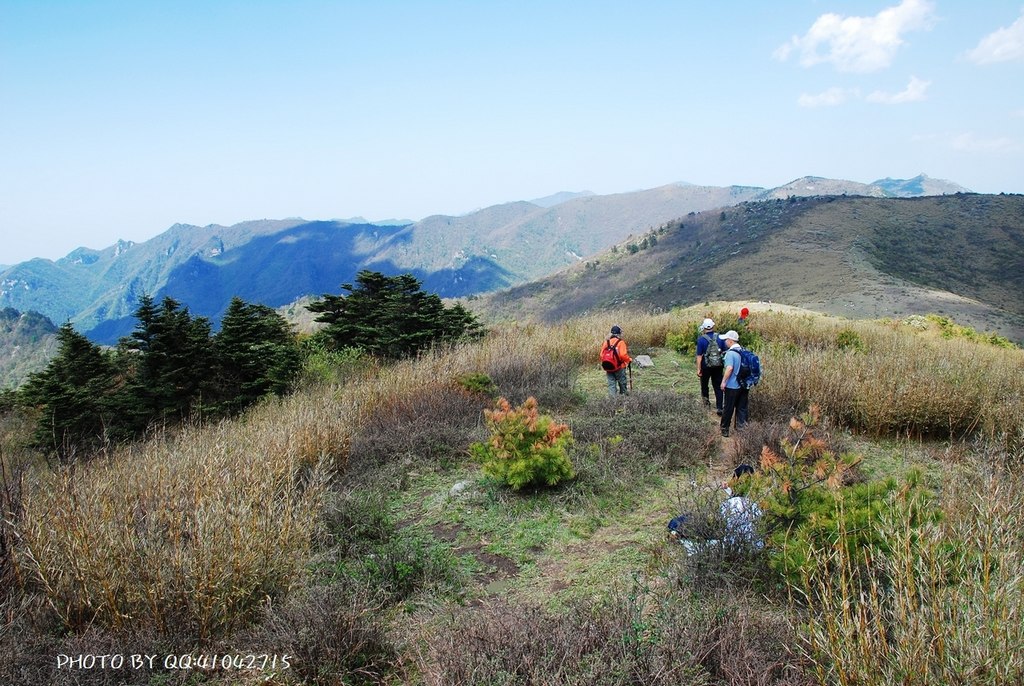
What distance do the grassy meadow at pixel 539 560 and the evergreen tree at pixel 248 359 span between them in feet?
18.7

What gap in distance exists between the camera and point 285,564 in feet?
10.8

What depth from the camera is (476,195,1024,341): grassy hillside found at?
37156 mm

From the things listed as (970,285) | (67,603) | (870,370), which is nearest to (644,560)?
(67,603)

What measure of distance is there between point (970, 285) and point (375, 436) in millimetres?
59021

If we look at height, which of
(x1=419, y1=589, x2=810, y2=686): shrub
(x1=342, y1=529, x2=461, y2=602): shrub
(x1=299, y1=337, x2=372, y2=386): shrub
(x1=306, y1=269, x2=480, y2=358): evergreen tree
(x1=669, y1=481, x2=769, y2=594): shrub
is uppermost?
(x1=306, y1=269, x2=480, y2=358): evergreen tree

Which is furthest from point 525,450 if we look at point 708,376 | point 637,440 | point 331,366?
point 331,366

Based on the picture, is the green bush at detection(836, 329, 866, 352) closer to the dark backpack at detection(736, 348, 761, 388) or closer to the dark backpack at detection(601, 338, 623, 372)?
the dark backpack at detection(736, 348, 761, 388)

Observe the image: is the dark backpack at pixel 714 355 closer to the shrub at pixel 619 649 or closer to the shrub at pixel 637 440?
the shrub at pixel 637 440

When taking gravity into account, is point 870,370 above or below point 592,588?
above

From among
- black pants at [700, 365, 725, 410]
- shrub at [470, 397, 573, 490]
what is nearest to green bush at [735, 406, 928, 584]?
shrub at [470, 397, 573, 490]

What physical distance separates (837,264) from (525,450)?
53131mm

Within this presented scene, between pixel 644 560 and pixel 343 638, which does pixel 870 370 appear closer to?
pixel 644 560

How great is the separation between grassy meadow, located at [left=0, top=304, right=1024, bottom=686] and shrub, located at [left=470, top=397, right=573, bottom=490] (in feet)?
0.68

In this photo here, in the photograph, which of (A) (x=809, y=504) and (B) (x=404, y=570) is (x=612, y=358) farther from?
(B) (x=404, y=570)
